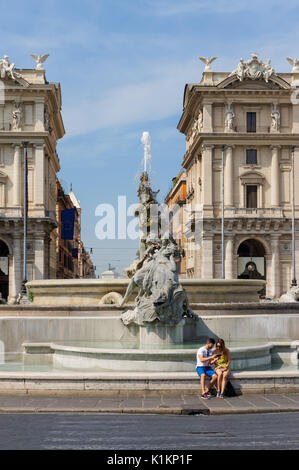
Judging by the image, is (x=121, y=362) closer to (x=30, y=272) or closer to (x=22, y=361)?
(x=22, y=361)

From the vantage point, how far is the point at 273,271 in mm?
53375

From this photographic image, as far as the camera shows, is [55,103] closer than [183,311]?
No

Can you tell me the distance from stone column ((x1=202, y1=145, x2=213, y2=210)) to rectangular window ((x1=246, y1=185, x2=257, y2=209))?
3141 mm

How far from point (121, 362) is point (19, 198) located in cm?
4148

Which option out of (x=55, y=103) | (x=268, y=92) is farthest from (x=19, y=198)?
(x=268, y=92)

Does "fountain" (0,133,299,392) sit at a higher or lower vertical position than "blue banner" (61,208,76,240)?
lower

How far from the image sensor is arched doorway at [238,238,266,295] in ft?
176

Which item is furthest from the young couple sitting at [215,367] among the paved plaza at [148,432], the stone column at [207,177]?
the stone column at [207,177]

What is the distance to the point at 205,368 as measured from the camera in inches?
490

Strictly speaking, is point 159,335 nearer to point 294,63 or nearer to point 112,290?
point 112,290

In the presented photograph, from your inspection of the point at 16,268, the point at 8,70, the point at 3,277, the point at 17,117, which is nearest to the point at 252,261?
the point at 16,268

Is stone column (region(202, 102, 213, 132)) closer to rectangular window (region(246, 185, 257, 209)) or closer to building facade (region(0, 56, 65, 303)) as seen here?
rectangular window (region(246, 185, 257, 209))

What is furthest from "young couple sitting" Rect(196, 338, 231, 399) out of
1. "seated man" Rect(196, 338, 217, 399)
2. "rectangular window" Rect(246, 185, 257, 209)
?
"rectangular window" Rect(246, 185, 257, 209)

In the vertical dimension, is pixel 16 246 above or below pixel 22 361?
above
